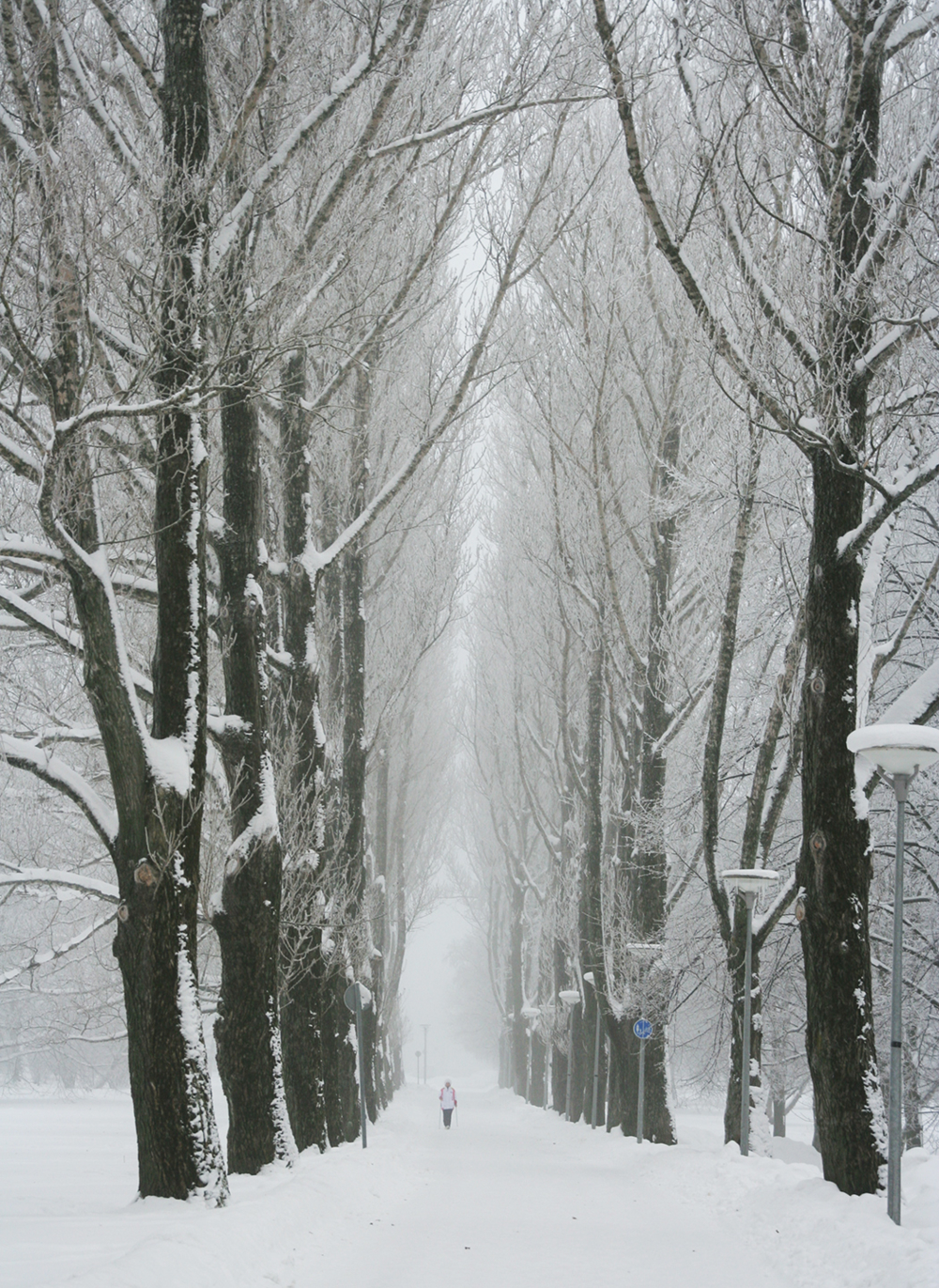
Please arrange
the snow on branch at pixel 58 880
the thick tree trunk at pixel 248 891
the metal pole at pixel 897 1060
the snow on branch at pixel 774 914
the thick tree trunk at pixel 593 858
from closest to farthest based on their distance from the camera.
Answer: the metal pole at pixel 897 1060, the snow on branch at pixel 58 880, the thick tree trunk at pixel 248 891, the snow on branch at pixel 774 914, the thick tree trunk at pixel 593 858

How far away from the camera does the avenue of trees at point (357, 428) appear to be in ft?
22.6

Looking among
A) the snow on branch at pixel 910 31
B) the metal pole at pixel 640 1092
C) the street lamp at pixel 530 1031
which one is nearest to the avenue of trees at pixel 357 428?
the snow on branch at pixel 910 31

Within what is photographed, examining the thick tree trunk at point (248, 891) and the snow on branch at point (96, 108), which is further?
the thick tree trunk at point (248, 891)

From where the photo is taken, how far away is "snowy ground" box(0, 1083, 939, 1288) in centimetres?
561

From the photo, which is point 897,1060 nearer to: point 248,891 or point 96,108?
point 248,891

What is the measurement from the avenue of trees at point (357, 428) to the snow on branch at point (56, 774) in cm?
3

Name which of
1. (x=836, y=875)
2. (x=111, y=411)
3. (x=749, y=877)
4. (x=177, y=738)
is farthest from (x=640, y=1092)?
(x=111, y=411)

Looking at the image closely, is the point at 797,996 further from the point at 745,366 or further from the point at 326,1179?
the point at 745,366

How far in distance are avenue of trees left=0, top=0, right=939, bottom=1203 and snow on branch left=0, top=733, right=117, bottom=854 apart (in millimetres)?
26

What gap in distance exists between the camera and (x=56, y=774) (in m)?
7.29

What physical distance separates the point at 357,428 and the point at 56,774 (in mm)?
7984

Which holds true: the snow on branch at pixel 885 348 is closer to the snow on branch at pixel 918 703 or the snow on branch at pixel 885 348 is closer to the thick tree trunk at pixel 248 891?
the snow on branch at pixel 918 703

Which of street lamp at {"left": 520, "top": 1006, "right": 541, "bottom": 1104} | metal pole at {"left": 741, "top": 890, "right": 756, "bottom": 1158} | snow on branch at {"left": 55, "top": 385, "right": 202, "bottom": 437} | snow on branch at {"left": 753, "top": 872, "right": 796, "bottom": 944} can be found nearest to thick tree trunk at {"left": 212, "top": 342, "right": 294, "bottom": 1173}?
snow on branch at {"left": 55, "top": 385, "right": 202, "bottom": 437}

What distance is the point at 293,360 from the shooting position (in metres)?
11.7
